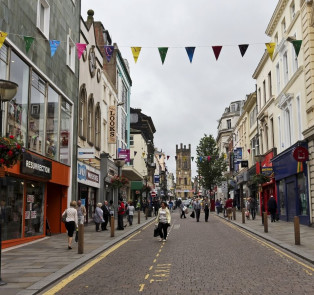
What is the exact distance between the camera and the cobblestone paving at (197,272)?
7.19 metres

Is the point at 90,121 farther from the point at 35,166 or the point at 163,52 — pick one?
the point at 163,52

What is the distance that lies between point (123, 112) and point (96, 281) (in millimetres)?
34693

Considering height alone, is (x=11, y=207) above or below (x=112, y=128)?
below

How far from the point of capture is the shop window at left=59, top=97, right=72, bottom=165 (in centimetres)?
1994

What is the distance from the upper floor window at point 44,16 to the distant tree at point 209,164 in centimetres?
4210

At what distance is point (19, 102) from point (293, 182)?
17801 millimetres

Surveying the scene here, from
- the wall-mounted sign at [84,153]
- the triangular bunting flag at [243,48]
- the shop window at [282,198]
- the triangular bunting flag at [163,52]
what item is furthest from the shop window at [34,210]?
the shop window at [282,198]

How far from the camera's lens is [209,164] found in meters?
58.3

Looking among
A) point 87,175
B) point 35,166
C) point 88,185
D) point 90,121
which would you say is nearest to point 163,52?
point 35,166

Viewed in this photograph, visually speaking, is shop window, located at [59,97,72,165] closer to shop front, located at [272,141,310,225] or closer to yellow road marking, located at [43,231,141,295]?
yellow road marking, located at [43,231,141,295]

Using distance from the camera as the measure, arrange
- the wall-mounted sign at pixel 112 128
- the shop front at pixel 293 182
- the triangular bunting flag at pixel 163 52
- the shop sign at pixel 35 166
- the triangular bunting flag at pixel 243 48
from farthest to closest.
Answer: the wall-mounted sign at pixel 112 128
the shop front at pixel 293 182
the triangular bunting flag at pixel 243 48
the triangular bunting flag at pixel 163 52
the shop sign at pixel 35 166

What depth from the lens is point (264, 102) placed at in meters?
34.4

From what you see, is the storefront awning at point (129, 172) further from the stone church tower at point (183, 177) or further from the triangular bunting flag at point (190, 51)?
the stone church tower at point (183, 177)

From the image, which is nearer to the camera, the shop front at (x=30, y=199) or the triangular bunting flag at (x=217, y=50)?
the shop front at (x=30, y=199)
